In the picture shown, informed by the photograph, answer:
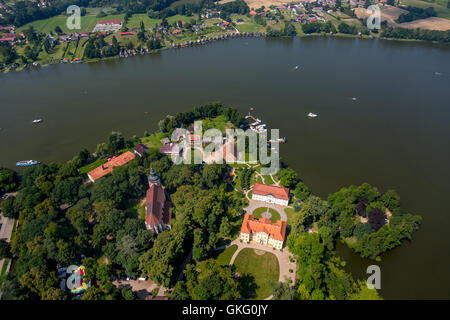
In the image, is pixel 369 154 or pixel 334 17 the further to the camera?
pixel 334 17

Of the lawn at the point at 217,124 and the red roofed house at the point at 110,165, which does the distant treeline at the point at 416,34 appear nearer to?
the lawn at the point at 217,124

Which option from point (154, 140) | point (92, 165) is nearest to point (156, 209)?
point (92, 165)

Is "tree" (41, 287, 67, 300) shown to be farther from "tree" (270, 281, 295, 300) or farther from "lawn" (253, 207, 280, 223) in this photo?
"lawn" (253, 207, 280, 223)

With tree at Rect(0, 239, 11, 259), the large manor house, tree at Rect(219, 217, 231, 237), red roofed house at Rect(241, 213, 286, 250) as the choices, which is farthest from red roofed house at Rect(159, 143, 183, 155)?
tree at Rect(0, 239, 11, 259)

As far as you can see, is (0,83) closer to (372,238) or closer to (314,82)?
(314,82)

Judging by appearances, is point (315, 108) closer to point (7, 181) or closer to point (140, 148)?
point (140, 148)

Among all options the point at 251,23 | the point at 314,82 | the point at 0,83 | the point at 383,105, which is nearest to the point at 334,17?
the point at 251,23
